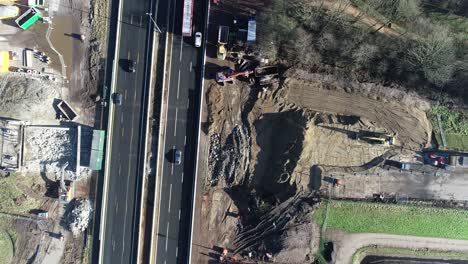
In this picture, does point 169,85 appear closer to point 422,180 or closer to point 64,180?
point 64,180

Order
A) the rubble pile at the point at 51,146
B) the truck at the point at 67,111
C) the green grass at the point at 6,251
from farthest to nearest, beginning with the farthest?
the green grass at the point at 6,251 < the rubble pile at the point at 51,146 < the truck at the point at 67,111

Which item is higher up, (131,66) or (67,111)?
(131,66)

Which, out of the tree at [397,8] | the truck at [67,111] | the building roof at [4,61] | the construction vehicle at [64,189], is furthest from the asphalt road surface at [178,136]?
the tree at [397,8]

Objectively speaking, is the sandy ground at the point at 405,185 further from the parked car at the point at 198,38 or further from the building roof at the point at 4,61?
the building roof at the point at 4,61

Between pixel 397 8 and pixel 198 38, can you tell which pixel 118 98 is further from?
pixel 397 8

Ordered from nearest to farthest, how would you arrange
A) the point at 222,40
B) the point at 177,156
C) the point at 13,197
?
the point at 222,40
the point at 177,156
the point at 13,197

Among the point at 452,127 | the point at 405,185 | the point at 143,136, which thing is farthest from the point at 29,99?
the point at 452,127

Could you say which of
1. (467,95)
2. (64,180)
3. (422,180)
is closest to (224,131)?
(64,180)
